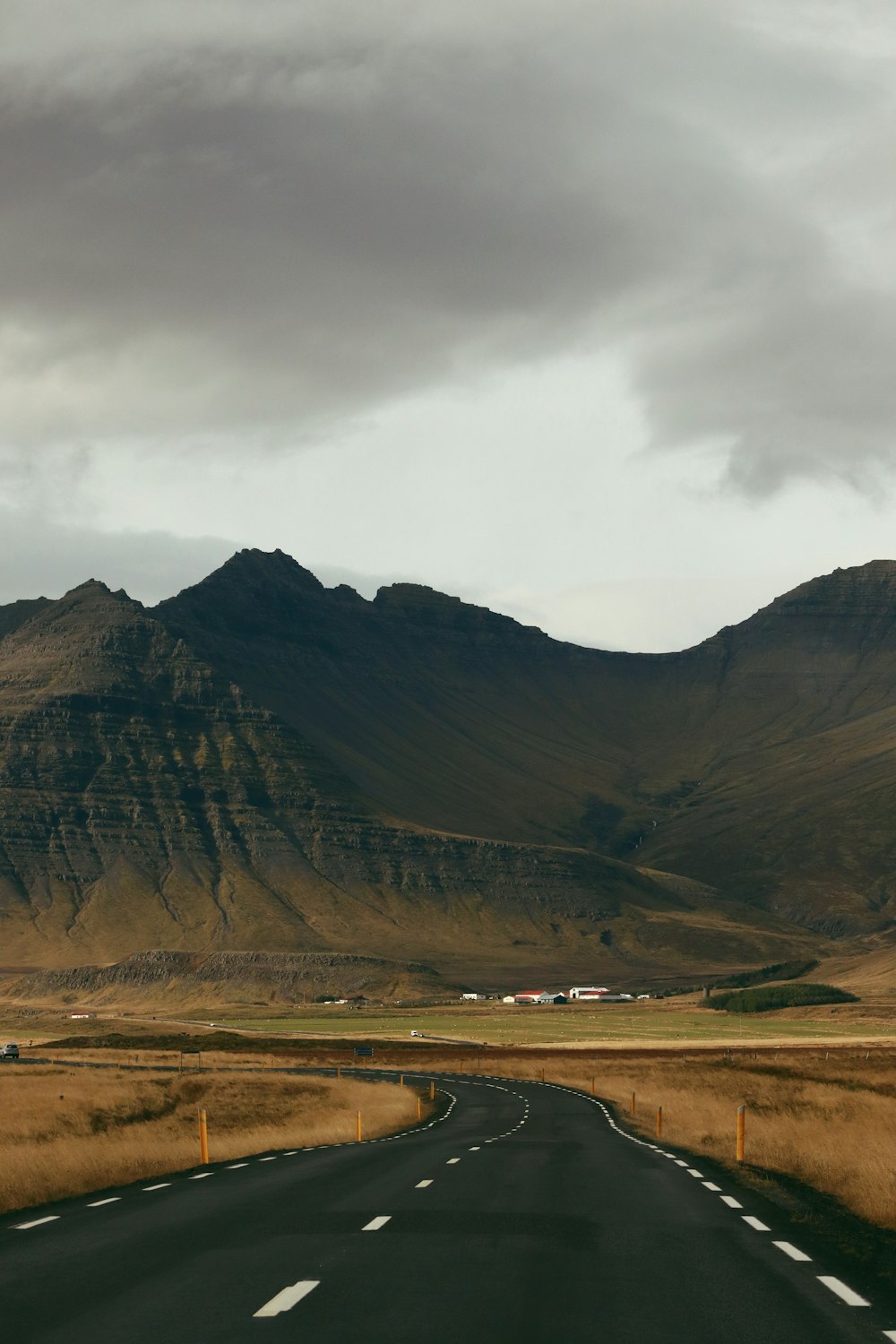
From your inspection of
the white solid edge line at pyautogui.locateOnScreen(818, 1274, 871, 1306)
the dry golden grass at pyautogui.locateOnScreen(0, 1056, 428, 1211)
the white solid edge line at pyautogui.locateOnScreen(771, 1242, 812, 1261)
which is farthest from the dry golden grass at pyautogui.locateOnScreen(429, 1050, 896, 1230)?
the dry golden grass at pyautogui.locateOnScreen(0, 1056, 428, 1211)

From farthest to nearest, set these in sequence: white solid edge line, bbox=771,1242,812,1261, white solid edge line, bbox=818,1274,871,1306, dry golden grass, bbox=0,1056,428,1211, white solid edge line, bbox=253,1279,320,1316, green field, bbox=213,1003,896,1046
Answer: green field, bbox=213,1003,896,1046 → dry golden grass, bbox=0,1056,428,1211 → white solid edge line, bbox=771,1242,812,1261 → white solid edge line, bbox=818,1274,871,1306 → white solid edge line, bbox=253,1279,320,1316

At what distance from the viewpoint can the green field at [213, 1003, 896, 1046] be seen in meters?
134

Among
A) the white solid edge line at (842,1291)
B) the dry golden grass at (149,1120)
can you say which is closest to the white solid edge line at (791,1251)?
the white solid edge line at (842,1291)

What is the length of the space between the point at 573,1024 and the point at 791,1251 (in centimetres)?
14309

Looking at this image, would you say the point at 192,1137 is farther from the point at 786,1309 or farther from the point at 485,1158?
the point at 786,1309

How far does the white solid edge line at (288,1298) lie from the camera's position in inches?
492

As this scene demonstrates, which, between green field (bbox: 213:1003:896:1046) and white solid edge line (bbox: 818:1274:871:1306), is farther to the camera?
green field (bbox: 213:1003:896:1046)

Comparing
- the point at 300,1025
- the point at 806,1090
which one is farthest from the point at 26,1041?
the point at 806,1090

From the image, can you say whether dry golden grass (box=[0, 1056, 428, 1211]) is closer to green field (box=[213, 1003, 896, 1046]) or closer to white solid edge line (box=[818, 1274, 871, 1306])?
white solid edge line (box=[818, 1274, 871, 1306])

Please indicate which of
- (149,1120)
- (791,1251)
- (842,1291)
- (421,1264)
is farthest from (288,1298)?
(149,1120)

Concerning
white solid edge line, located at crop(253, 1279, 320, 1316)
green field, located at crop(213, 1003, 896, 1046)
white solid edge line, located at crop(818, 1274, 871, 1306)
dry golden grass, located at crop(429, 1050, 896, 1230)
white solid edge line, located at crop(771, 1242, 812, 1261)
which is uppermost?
white solid edge line, located at crop(253, 1279, 320, 1316)

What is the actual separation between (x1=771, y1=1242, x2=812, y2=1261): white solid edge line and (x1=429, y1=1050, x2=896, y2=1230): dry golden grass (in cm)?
325

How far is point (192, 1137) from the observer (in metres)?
34.6

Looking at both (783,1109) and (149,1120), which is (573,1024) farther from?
(783,1109)
